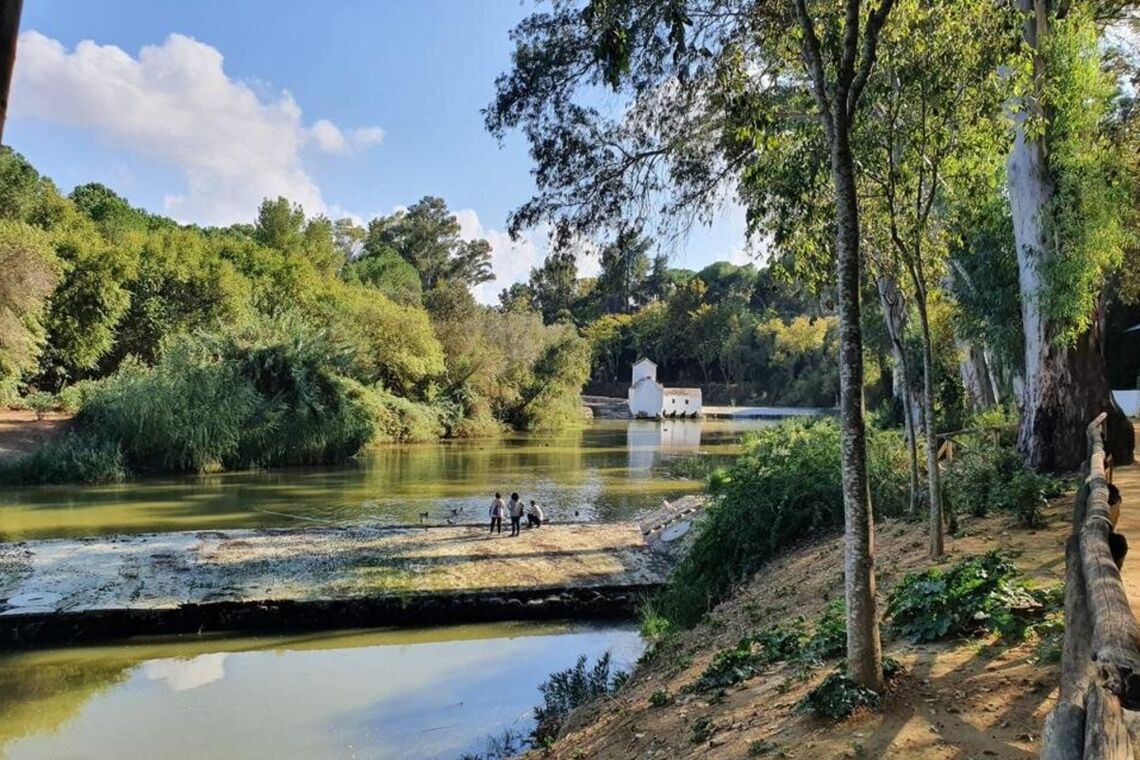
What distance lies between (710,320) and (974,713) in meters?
88.8

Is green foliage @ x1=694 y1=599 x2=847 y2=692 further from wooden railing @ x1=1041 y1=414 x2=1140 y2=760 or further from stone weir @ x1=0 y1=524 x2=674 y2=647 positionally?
stone weir @ x1=0 y1=524 x2=674 y2=647

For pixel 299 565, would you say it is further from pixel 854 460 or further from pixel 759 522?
pixel 854 460

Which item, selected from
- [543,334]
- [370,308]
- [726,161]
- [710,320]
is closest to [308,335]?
[370,308]

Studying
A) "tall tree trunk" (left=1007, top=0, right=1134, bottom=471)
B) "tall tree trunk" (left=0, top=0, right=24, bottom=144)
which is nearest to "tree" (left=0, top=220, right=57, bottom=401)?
"tall tree trunk" (left=0, top=0, right=24, bottom=144)

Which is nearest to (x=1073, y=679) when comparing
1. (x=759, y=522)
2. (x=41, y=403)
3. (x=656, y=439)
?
(x=759, y=522)

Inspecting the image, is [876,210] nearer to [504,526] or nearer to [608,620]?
[608,620]

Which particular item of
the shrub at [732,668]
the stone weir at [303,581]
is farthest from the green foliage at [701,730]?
the stone weir at [303,581]

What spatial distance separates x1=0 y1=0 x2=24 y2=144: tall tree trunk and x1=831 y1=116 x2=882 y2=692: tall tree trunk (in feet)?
13.3

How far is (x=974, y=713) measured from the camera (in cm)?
428

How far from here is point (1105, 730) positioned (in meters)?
2.23

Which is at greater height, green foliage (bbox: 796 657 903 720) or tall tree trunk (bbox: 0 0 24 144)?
tall tree trunk (bbox: 0 0 24 144)

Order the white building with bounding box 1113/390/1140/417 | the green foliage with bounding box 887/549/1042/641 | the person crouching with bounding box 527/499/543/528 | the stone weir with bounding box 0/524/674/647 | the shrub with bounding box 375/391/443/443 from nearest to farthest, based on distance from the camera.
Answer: the green foliage with bounding box 887/549/1042/641, the stone weir with bounding box 0/524/674/647, the person crouching with bounding box 527/499/543/528, the white building with bounding box 1113/390/1140/417, the shrub with bounding box 375/391/443/443

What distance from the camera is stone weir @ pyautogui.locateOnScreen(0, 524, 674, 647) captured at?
39.8 feet

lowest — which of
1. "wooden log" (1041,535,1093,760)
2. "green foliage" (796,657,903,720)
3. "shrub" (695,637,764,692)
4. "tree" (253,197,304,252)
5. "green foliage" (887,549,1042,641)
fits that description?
"shrub" (695,637,764,692)
